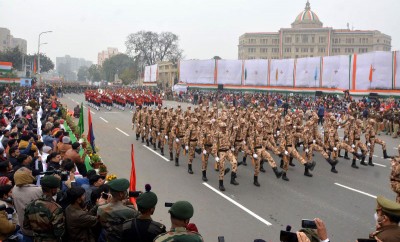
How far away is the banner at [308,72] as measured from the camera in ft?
125

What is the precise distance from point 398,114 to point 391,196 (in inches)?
563

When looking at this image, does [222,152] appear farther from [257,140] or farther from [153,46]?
[153,46]

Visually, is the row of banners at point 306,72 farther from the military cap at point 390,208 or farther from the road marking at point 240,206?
the military cap at point 390,208

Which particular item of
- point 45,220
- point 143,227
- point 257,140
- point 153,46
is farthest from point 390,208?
point 153,46

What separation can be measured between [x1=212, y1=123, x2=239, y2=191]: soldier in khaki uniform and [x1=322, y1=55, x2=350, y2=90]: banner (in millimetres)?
25932

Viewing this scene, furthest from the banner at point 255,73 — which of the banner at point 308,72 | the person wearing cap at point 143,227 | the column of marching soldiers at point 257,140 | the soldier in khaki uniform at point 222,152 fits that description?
the person wearing cap at point 143,227

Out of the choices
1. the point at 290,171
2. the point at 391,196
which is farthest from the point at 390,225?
the point at 290,171

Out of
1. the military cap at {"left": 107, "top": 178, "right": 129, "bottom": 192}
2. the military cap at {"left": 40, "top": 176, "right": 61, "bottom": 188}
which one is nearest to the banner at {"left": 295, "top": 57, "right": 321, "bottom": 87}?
the military cap at {"left": 107, "top": 178, "right": 129, "bottom": 192}

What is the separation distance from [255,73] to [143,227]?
1730 inches

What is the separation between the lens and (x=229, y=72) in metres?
50.2

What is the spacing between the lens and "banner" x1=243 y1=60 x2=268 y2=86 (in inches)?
1791

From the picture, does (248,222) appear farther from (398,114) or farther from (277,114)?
(398,114)

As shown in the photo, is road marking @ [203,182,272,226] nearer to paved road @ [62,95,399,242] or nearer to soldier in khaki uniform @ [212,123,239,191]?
paved road @ [62,95,399,242]

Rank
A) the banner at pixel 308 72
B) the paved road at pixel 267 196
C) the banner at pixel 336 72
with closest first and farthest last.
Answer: the paved road at pixel 267 196 → the banner at pixel 336 72 → the banner at pixel 308 72
